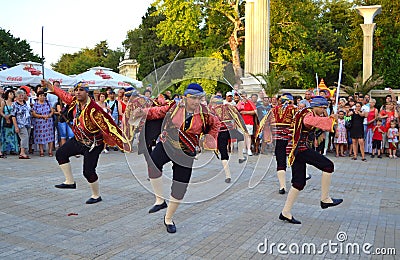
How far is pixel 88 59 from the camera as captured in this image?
67.9 m

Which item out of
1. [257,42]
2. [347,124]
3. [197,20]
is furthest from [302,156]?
[197,20]

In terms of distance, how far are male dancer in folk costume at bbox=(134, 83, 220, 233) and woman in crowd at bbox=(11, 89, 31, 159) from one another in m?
6.95

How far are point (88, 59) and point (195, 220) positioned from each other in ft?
214

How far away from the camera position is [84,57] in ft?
226

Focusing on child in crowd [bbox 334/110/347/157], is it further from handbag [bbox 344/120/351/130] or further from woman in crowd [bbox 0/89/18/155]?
woman in crowd [bbox 0/89/18/155]

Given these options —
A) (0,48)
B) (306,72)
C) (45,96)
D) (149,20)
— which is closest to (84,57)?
(0,48)

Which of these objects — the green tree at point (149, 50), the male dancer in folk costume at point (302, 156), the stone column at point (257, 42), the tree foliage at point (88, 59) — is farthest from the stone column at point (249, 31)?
the tree foliage at point (88, 59)

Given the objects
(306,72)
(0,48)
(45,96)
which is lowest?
(45,96)

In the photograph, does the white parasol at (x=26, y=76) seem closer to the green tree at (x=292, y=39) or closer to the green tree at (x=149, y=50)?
the green tree at (x=292, y=39)

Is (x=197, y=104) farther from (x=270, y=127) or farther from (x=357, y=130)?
(x=357, y=130)

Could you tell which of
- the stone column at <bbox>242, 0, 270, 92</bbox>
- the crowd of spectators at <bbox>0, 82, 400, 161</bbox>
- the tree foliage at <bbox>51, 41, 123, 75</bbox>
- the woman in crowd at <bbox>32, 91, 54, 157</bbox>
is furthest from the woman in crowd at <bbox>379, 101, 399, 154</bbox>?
the tree foliage at <bbox>51, 41, 123, 75</bbox>

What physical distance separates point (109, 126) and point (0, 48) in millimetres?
43383

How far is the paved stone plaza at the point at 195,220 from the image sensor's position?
4918 mm

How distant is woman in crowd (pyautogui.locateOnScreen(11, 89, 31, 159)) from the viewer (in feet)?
38.3
